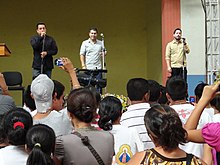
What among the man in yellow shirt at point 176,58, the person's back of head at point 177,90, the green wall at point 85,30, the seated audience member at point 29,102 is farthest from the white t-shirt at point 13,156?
the green wall at point 85,30

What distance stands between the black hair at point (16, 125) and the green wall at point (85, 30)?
9.51 metres

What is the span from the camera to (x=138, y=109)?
11.6ft

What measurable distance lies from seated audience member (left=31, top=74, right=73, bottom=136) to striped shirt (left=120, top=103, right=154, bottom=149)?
0.51m

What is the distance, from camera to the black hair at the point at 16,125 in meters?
2.66

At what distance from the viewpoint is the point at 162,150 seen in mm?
2408

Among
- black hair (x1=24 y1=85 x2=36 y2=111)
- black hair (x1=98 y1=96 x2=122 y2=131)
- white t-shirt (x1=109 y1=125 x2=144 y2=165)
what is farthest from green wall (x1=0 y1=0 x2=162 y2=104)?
white t-shirt (x1=109 y1=125 x2=144 y2=165)

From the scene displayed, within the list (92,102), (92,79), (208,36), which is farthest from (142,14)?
(92,102)

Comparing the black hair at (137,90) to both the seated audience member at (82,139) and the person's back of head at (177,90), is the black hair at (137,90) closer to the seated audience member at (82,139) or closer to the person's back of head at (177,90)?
the person's back of head at (177,90)

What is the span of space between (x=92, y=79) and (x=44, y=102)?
4590 millimetres

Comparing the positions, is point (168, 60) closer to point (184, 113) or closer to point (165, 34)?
point (165, 34)

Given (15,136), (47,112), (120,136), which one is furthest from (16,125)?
(120,136)

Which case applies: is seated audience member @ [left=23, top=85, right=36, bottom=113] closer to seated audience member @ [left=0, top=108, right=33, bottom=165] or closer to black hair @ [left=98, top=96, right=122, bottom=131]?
black hair @ [left=98, top=96, right=122, bottom=131]

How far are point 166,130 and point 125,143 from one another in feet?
2.78

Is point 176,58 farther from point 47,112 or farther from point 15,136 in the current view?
point 15,136
